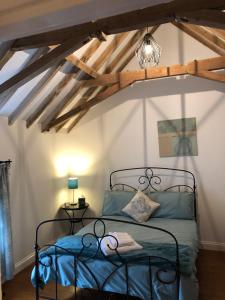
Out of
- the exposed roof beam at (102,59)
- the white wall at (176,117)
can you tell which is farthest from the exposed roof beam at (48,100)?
the white wall at (176,117)

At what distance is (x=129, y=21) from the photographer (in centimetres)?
193

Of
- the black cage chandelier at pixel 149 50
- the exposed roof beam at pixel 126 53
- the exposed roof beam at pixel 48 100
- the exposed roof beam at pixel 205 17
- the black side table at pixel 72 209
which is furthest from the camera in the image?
the black side table at pixel 72 209

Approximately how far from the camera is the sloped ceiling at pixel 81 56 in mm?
1723

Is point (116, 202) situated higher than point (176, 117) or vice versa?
point (176, 117)

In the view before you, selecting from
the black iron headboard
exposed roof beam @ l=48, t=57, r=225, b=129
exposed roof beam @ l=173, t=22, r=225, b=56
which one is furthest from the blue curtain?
exposed roof beam @ l=173, t=22, r=225, b=56

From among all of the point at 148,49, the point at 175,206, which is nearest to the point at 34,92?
the point at 148,49

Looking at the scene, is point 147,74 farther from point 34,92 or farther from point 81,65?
point 34,92

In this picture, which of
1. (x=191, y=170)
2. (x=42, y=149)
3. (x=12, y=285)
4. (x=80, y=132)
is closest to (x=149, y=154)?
(x=191, y=170)

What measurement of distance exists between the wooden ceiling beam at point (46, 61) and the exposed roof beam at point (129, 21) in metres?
0.05

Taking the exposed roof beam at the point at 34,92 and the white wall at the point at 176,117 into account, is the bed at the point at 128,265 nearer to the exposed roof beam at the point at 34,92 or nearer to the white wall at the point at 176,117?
the white wall at the point at 176,117

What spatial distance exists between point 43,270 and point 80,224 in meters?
2.37

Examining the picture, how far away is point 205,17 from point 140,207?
2900 millimetres

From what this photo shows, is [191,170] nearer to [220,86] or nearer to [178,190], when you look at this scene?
[178,190]

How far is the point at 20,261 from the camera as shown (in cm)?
378
